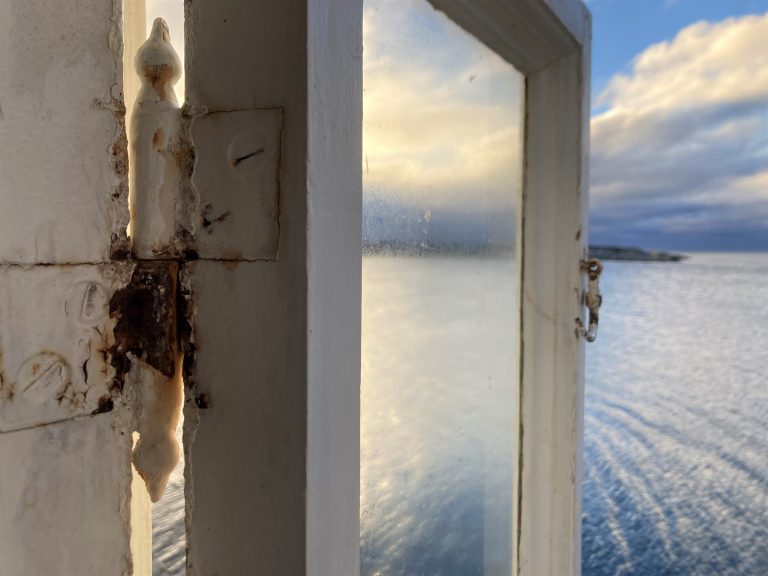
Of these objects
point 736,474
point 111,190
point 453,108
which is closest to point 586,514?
point 736,474

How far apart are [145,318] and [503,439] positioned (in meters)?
0.88

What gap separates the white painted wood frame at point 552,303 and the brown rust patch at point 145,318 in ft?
2.90

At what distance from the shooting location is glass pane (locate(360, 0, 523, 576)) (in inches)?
28.7

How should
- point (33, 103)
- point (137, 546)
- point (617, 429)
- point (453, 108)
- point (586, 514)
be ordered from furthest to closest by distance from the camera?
point (617, 429) < point (586, 514) < point (453, 108) < point (137, 546) < point (33, 103)

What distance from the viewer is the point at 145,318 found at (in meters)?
0.44

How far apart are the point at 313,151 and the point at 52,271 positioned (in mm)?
207

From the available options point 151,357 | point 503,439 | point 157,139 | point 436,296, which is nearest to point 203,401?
point 151,357

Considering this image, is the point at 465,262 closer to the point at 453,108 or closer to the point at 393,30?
the point at 453,108

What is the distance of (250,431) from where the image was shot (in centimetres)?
43

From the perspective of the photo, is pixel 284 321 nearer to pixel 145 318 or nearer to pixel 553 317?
pixel 145 318

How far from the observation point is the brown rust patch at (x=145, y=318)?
43 centimetres

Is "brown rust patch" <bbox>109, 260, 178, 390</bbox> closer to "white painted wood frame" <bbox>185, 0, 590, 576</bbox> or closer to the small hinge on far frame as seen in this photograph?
"white painted wood frame" <bbox>185, 0, 590, 576</bbox>

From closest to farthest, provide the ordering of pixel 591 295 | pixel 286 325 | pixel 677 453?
pixel 286 325, pixel 591 295, pixel 677 453

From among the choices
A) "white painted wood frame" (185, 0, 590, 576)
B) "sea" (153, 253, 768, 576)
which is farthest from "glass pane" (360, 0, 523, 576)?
"white painted wood frame" (185, 0, 590, 576)
